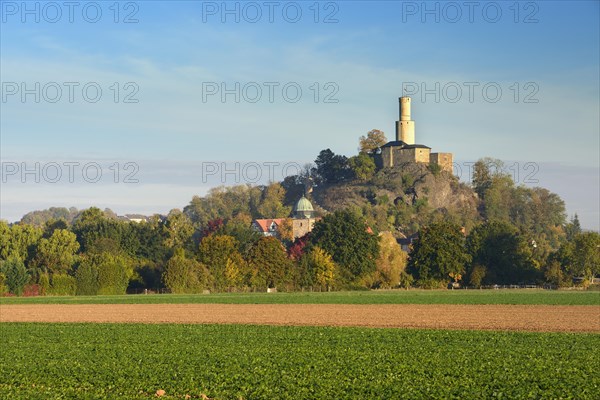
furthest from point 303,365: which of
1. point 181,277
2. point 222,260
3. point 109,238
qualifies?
point 109,238

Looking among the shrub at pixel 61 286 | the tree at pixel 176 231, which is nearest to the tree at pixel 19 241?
the shrub at pixel 61 286

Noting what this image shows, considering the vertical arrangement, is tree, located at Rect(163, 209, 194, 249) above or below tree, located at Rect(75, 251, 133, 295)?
above

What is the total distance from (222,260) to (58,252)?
2194 cm

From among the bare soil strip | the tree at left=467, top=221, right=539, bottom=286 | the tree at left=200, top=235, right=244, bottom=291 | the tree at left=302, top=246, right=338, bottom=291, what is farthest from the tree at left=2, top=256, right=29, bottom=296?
the tree at left=467, top=221, right=539, bottom=286

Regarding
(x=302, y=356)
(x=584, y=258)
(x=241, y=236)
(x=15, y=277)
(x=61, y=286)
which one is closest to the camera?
(x=302, y=356)

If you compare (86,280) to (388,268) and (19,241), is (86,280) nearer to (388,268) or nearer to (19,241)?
(19,241)

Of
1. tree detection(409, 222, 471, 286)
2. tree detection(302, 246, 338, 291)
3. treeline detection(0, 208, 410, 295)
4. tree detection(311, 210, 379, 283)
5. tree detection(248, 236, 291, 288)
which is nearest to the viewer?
treeline detection(0, 208, 410, 295)

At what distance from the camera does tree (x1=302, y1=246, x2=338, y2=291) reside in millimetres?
130250

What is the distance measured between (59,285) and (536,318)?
2702 inches

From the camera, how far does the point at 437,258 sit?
13750 cm

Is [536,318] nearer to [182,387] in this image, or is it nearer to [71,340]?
[71,340]

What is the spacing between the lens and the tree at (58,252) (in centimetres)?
12662

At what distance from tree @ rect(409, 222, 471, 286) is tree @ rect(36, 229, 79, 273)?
4784 centimetres

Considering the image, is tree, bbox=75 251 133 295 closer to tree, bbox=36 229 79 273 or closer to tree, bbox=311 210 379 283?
tree, bbox=36 229 79 273
